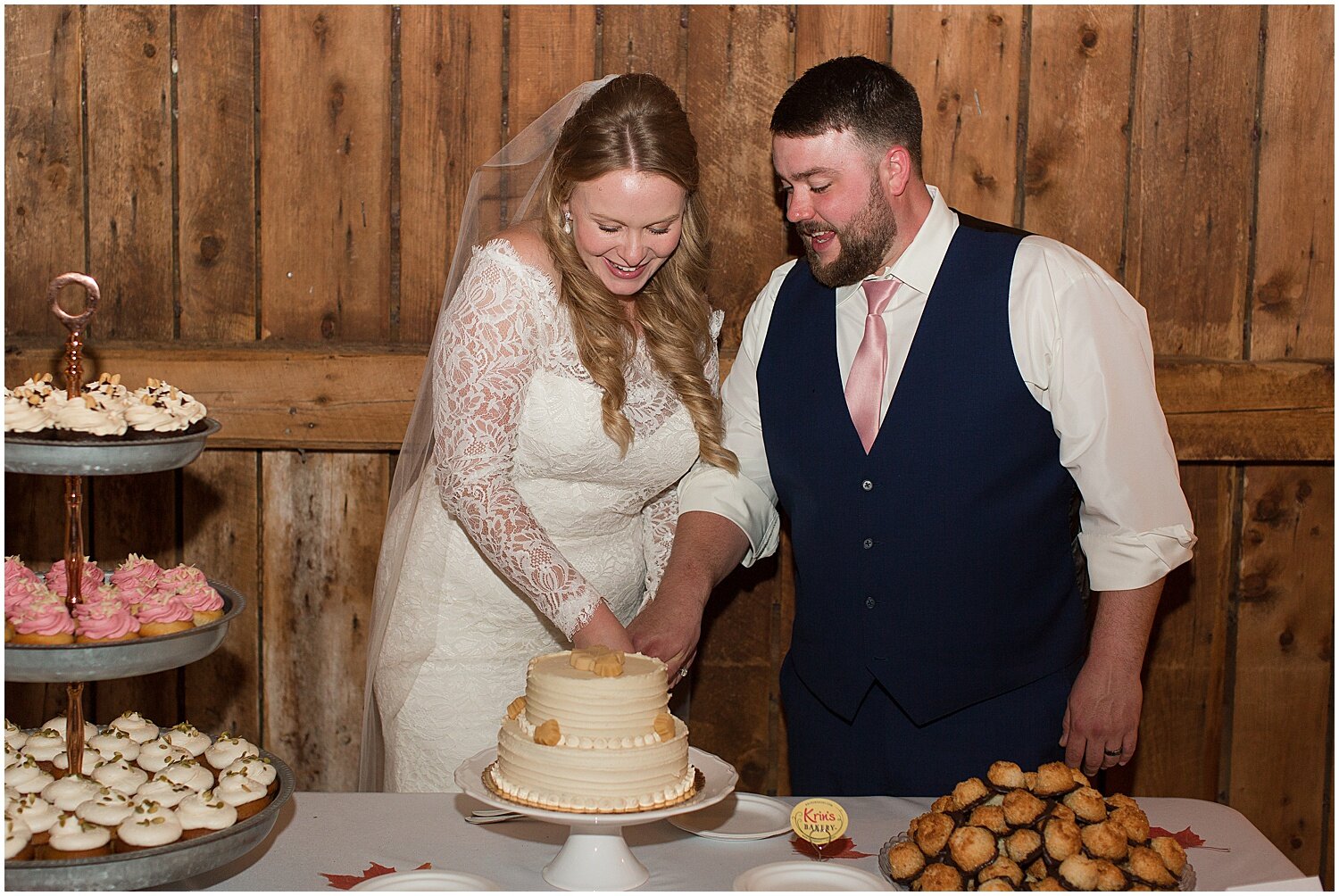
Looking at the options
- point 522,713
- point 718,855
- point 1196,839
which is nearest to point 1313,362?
point 1196,839

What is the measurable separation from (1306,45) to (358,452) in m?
2.34

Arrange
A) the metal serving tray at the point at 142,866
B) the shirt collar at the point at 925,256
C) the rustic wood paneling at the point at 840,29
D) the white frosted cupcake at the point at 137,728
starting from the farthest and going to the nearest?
the rustic wood paneling at the point at 840,29 → the shirt collar at the point at 925,256 → the white frosted cupcake at the point at 137,728 → the metal serving tray at the point at 142,866

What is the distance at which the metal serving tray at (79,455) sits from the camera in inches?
56.7

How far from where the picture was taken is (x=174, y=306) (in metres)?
2.96

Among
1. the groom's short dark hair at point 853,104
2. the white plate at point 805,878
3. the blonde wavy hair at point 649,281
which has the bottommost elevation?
the white plate at point 805,878

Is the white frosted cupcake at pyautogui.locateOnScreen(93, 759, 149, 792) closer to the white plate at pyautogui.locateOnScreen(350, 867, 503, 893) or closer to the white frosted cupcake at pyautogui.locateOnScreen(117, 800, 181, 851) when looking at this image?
the white frosted cupcake at pyautogui.locateOnScreen(117, 800, 181, 851)

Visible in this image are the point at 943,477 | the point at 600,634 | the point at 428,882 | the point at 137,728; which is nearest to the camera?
the point at 428,882

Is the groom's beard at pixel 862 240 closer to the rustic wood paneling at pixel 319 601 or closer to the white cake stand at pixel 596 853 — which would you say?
the white cake stand at pixel 596 853

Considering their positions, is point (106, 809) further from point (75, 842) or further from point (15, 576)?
point (15, 576)

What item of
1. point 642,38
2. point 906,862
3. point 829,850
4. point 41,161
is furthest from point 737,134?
point 906,862

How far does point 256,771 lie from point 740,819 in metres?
0.68

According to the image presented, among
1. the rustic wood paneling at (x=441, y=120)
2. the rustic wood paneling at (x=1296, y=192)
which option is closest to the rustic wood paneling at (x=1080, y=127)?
the rustic wood paneling at (x=1296, y=192)

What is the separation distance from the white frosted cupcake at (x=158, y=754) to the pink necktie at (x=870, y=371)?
1220 mm

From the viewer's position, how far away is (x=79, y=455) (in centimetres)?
145
